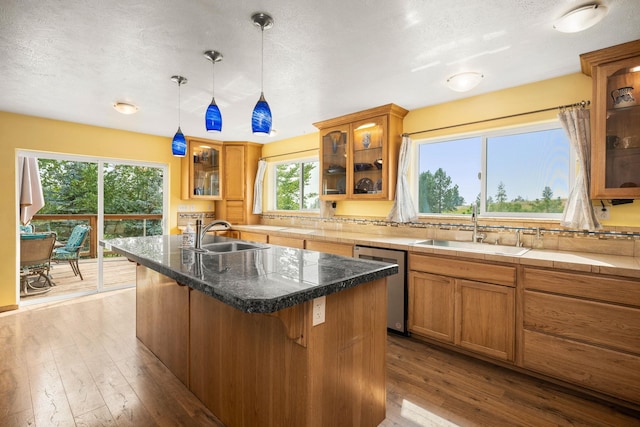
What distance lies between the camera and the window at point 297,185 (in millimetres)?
4766

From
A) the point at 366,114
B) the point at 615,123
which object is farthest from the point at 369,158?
the point at 615,123

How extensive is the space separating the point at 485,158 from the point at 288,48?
2.13m

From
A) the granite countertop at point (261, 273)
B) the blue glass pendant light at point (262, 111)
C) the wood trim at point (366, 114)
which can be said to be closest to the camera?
the granite countertop at point (261, 273)

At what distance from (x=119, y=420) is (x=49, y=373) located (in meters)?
0.97

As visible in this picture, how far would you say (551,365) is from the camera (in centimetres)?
209

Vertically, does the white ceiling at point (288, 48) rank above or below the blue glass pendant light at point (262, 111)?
above

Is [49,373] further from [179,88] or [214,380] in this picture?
[179,88]

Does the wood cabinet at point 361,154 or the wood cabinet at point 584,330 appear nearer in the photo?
the wood cabinet at point 584,330

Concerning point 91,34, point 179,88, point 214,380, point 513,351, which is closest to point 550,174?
point 513,351

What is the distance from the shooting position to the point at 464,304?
2.48 m

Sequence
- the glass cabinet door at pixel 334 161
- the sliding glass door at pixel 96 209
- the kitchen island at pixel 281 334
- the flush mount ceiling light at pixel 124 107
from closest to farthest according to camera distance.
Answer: the kitchen island at pixel 281 334, the flush mount ceiling light at pixel 124 107, the glass cabinet door at pixel 334 161, the sliding glass door at pixel 96 209

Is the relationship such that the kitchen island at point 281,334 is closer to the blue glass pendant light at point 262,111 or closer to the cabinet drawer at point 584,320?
the blue glass pendant light at point 262,111

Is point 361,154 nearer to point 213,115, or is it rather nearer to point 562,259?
point 213,115

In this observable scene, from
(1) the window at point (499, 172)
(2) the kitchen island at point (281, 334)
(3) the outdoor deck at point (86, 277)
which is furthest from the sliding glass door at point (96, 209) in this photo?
(1) the window at point (499, 172)
